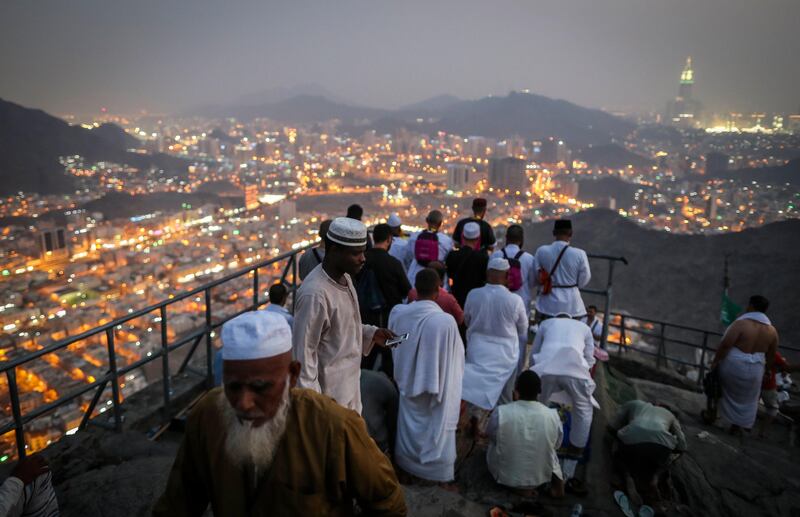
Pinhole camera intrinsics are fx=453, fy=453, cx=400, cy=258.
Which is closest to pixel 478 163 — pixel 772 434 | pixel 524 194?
pixel 524 194

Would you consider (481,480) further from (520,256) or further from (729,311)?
(729,311)

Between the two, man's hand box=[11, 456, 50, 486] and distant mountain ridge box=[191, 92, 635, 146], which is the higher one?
distant mountain ridge box=[191, 92, 635, 146]

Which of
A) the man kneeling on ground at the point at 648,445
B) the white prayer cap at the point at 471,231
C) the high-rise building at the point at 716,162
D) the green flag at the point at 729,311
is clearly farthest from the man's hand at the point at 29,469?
the high-rise building at the point at 716,162

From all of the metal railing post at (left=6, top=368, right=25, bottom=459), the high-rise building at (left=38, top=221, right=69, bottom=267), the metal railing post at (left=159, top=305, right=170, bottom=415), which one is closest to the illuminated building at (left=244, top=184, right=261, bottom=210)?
the high-rise building at (left=38, top=221, right=69, bottom=267)

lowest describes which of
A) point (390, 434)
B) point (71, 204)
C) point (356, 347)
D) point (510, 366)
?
point (71, 204)

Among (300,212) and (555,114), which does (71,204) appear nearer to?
(300,212)

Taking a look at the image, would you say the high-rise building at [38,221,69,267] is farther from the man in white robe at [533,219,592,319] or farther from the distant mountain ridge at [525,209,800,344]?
the man in white robe at [533,219,592,319]
